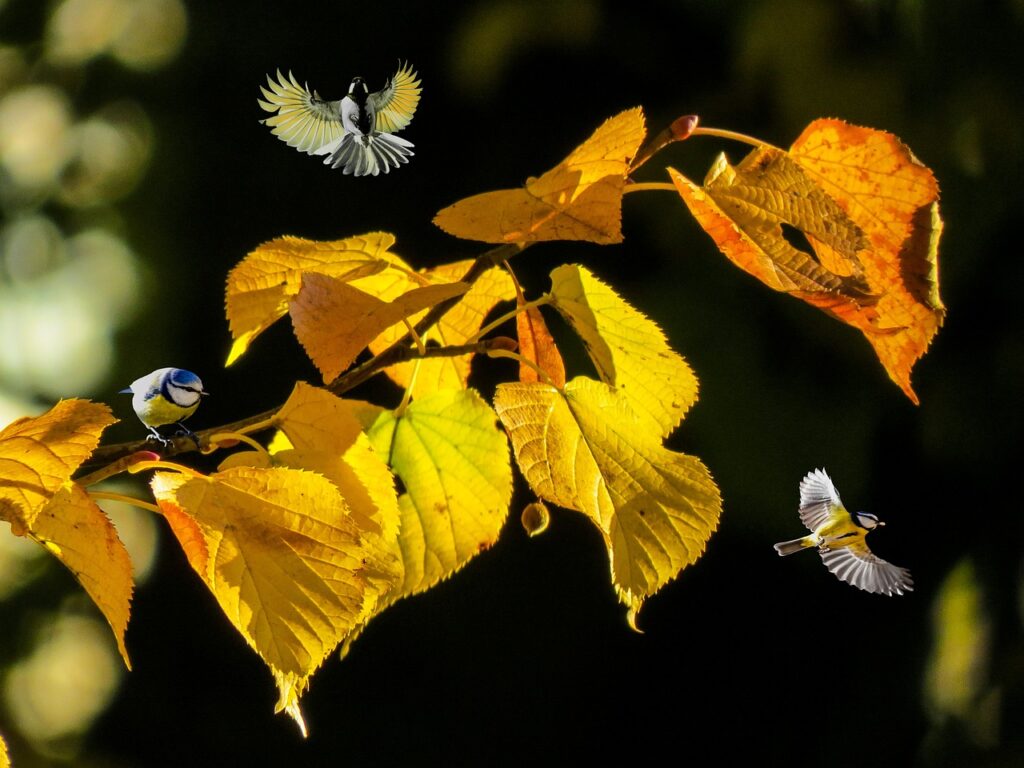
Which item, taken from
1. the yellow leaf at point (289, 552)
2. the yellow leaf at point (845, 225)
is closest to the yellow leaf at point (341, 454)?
the yellow leaf at point (289, 552)

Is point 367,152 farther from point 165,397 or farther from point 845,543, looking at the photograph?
point 845,543

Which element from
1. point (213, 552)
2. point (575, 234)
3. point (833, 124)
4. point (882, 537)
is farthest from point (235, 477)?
point (882, 537)

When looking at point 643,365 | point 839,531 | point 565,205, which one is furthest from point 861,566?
point 565,205

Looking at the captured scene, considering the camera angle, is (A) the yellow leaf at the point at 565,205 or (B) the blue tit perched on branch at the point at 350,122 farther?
(B) the blue tit perched on branch at the point at 350,122

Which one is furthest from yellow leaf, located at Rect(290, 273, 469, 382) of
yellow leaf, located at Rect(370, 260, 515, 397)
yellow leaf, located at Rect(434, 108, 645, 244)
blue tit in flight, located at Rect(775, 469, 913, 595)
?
blue tit in flight, located at Rect(775, 469, 913, 595)

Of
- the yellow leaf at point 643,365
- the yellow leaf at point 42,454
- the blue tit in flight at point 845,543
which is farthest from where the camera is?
the blue tit in flight at point 845,543

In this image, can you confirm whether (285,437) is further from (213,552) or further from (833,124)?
(833,124)

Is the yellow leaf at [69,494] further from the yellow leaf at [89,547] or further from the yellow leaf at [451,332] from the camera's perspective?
the yellow leaf at [451,332]
